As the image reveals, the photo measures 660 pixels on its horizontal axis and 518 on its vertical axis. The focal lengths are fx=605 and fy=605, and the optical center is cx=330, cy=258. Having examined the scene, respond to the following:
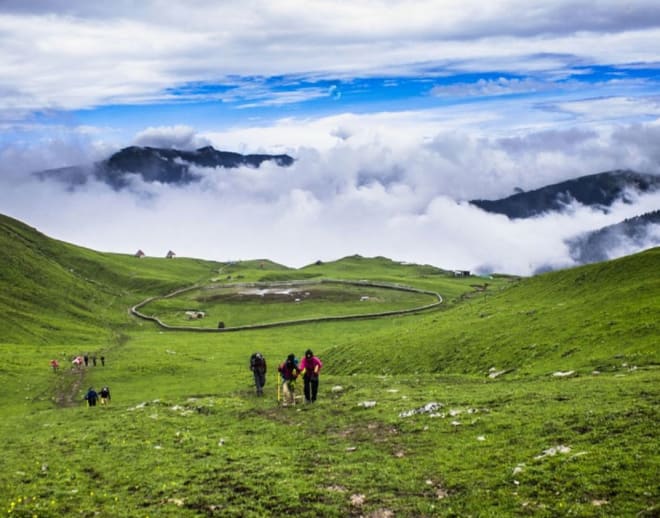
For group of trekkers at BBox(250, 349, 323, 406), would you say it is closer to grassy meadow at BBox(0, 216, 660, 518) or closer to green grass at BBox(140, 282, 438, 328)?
grassy meadow at BBox(0, 216, 660, 518)

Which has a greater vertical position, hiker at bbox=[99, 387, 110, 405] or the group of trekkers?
the group of trekkers

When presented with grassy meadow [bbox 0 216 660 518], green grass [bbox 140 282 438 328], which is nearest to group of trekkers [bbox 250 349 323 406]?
grassy meadow [bbox 0 216 660 518]

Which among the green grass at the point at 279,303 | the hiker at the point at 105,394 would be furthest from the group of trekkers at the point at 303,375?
the green grass at the point at 279,303

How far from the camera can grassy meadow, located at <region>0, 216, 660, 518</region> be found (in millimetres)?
21641

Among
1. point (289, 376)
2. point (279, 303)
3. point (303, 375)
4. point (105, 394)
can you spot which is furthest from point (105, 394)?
point (279, 303)

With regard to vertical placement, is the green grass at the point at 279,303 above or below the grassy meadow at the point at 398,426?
above

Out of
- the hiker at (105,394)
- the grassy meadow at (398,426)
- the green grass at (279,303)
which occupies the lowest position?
the hiker at (105,394)

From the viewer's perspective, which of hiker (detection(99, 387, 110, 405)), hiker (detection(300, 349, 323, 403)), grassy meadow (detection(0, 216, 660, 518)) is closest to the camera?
grassy meadow (detection(0, 216, 660, 518))

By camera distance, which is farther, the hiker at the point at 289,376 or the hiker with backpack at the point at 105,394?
the hiker with backpack at the point at 105,394

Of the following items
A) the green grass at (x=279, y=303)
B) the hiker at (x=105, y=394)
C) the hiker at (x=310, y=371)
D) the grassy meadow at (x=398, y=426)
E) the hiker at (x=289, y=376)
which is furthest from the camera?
the green grass at (x=279, y=303)

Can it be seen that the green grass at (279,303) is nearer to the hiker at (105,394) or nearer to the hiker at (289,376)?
the hiker at (105,394)

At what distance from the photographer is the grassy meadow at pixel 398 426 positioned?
21641 mm

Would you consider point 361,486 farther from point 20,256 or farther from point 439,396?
point 20,256

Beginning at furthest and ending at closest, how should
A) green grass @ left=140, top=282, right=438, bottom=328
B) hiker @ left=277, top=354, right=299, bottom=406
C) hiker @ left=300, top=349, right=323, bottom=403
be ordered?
green grass @ left=140, top=282, right=438, bottom=328 < hiker @ left=277, top=354, right=299, bottom=406 < hiker @ left=300, top=349, right=323, bottom=403
